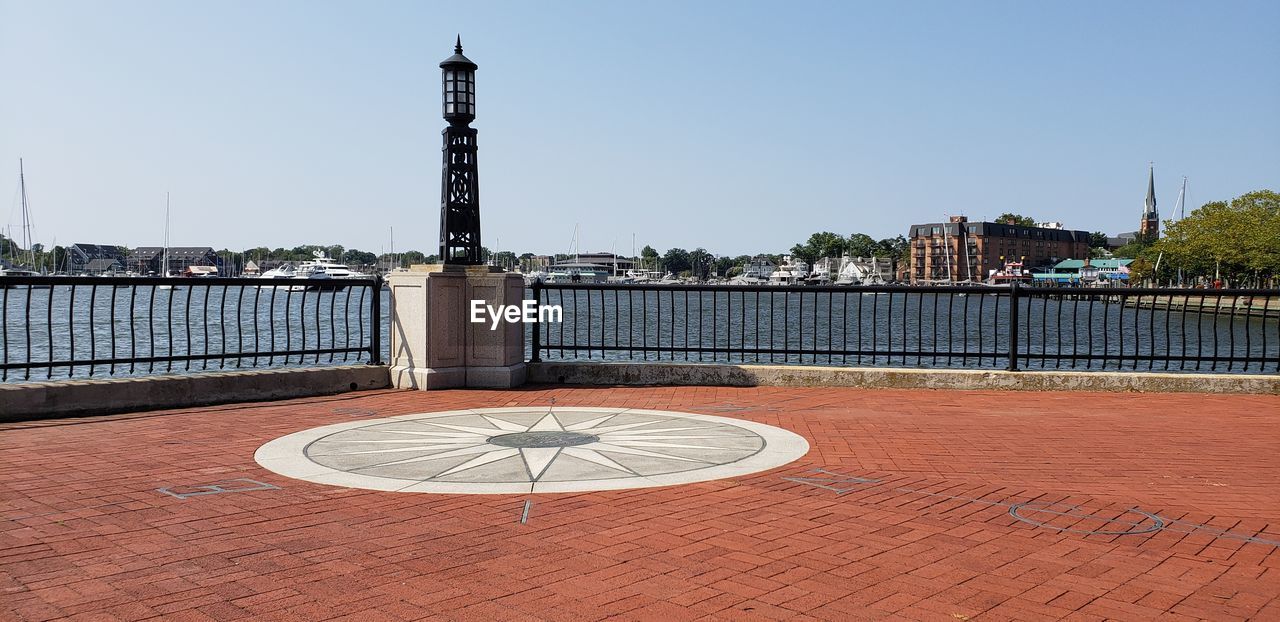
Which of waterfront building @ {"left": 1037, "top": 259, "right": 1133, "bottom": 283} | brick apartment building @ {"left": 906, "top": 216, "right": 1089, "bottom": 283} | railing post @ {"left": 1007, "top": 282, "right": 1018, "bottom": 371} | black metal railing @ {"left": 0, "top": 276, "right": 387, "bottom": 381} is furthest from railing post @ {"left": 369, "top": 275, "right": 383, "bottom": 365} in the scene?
waterfront building @ {"left": 1037, "top": 259, "right": 1133, "bottom": 283}

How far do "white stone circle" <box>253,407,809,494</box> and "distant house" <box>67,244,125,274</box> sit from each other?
5622 inches

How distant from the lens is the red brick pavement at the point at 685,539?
3.73 m

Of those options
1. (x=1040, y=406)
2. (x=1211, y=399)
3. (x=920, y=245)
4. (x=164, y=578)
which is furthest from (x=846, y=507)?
(x=920, y=245)

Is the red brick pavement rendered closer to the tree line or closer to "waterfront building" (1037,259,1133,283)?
the tree line

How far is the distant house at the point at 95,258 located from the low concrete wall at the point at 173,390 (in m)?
140

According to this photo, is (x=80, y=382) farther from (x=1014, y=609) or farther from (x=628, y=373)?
(x=1014, y=609)

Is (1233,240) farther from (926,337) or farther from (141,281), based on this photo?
(141,281)

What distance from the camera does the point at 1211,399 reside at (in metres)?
10.2

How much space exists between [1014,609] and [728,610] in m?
1.14

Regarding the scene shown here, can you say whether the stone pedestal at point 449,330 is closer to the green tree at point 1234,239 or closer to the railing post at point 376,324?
the railing post at point 376,324

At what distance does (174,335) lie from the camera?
134 ft

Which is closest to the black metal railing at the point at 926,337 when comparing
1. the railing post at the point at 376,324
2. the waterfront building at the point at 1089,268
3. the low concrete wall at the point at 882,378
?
the low concrete wall at the point at 882,378

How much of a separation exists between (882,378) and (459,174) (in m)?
5.52

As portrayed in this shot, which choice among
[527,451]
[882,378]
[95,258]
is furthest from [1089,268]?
[527,451]
